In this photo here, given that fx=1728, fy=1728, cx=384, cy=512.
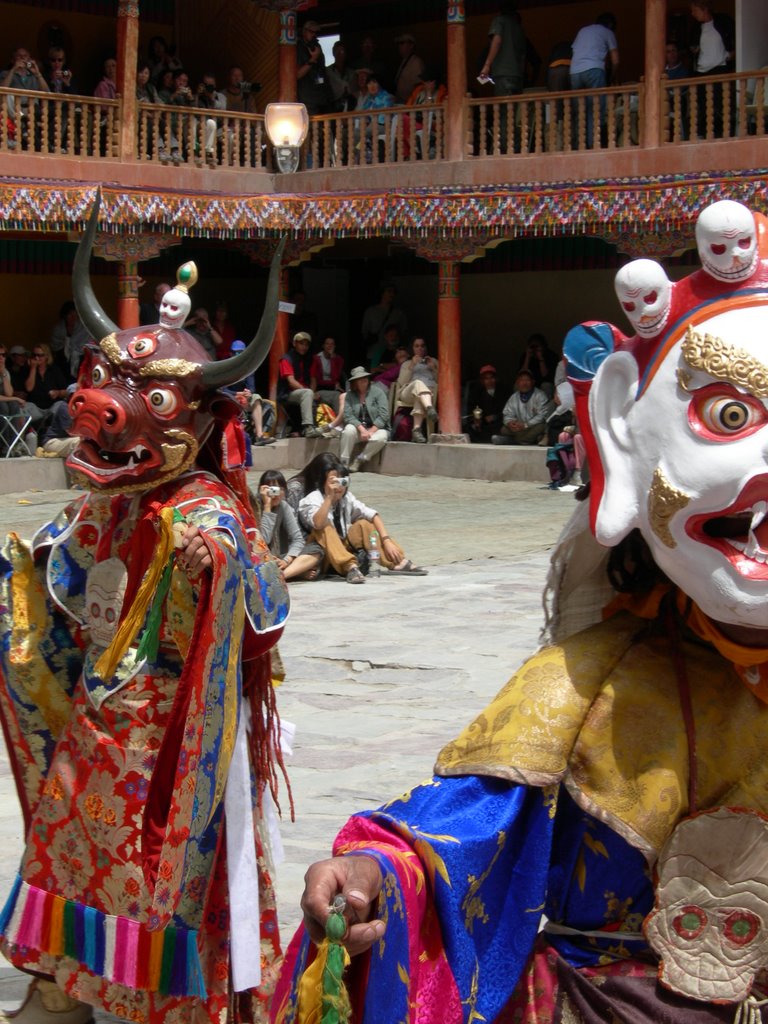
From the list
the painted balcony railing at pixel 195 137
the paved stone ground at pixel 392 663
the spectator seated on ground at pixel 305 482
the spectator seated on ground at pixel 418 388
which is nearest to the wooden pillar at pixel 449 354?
the spectator seated on ground at pixel 418 388

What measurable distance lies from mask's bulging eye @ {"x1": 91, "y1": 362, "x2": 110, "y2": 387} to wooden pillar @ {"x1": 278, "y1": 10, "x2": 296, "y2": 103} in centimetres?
1538

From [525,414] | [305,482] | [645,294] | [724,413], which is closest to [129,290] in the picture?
[525,414]

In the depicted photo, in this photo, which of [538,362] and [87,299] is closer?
[87,299]

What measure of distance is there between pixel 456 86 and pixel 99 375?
14376mm

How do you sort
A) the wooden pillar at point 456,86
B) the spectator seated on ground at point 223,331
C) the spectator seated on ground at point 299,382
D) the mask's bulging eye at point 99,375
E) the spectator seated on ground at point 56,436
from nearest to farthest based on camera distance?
the mask's bulging eye at point 99,375, the spectator seated on ground at point 56,436, the wooden pillar at point 456,86, the spectator seated on ground at point 299,382, the spectator seated on ground at point 223,331

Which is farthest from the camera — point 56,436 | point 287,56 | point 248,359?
point 287,56

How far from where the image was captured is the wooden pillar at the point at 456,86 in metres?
17.3

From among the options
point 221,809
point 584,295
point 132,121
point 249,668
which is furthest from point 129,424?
point 584,295

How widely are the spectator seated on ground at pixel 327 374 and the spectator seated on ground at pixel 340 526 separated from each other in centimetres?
762

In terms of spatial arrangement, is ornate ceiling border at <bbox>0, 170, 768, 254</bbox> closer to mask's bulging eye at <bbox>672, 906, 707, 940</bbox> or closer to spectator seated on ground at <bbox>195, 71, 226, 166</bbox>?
spectator seated on ground at <bbox>195, 71, 226, 166</bbox>

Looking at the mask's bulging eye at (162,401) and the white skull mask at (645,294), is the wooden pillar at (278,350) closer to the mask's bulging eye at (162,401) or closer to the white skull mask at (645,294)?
the mask's bulging eye at (162,401)

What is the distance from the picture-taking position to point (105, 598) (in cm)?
364

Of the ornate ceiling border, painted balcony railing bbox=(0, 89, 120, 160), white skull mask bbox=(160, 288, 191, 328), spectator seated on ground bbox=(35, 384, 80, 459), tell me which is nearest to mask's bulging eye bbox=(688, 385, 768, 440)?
white skull mask bbox=(160, 288, 191, 328)

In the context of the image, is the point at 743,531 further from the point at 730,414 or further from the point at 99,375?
the point at 99,375
